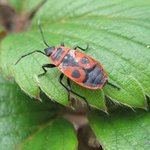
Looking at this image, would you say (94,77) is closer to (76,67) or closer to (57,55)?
(76,67)

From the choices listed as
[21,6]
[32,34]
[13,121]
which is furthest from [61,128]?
[21,6]

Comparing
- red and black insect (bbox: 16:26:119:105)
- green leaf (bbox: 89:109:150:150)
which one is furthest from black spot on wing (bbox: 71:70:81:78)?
green leaf (bbox: 89:109:150:150)

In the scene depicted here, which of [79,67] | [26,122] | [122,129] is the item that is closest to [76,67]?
[79,67]

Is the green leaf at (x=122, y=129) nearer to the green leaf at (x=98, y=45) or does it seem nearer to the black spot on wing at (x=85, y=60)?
the green leaf at (x=98, y=45)

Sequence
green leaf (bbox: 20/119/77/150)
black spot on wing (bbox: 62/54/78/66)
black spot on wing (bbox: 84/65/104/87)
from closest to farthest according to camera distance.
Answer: black spot on wing (bbox: 84/65/104/87) < black spot on wing (bbox: 62/54/78/66) < green leaf (bbox: 20/119/77/150)

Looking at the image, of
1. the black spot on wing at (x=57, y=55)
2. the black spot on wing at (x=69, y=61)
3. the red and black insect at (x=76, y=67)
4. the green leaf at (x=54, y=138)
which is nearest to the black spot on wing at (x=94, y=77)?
the red and black insect at (x=76, y=67)

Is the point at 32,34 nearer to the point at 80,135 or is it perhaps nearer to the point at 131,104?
the point at 80,135

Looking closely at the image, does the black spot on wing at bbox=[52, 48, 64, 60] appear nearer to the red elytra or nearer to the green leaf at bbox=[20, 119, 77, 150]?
the red elytra
